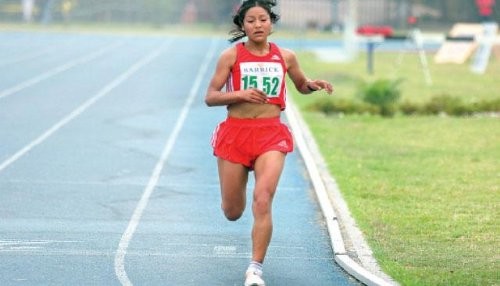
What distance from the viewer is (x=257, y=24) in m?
9.91

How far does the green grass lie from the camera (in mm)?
10805

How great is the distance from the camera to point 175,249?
37.9 ft

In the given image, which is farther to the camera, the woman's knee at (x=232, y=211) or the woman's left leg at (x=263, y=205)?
A: the woman's knee at (x=232, y=211)

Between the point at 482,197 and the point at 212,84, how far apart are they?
567 cm

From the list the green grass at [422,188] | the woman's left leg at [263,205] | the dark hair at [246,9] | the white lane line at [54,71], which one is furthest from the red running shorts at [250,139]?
the white lane line at [54,71]

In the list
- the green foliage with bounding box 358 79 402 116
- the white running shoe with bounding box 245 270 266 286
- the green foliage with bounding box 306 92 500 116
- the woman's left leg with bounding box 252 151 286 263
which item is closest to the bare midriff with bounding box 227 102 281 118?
the woman's left leg with bounding box 252 151 286 263

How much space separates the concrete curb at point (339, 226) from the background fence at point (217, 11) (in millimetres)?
56712

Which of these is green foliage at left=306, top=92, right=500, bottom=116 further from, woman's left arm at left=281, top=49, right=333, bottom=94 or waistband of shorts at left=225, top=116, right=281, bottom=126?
waistband of shorts at left=225, top=116, right=281, bottom=126

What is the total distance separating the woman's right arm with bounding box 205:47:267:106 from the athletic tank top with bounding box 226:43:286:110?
0.05 m

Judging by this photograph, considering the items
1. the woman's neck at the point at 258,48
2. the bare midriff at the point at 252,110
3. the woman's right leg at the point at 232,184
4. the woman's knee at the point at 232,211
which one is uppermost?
the woman's neck at the point at 258,48

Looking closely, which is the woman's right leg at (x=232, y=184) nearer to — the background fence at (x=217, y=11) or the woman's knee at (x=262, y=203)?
the woman's knee at (x=262, y=203)

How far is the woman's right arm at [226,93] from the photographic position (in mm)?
9742

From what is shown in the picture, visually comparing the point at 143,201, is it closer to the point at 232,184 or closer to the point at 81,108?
the point at 232,184

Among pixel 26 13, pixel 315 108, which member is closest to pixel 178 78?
pixel 315 108
